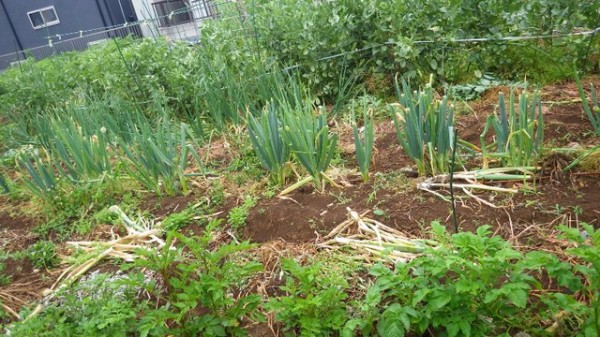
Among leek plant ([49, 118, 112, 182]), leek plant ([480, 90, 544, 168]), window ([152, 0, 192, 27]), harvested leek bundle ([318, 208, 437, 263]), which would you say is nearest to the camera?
harvested leek bundle ([318, 208, 437, 263])

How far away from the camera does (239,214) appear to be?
2.30 metres

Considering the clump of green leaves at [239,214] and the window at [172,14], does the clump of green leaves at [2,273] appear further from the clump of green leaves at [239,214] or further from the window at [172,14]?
the window at [172,14]

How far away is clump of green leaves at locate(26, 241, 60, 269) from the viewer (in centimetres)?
239

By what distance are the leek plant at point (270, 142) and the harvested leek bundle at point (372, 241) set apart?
0.52 meters

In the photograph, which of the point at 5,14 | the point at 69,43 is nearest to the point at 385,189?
the point at 69,43

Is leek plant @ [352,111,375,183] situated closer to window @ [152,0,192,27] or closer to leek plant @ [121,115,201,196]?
leek plant @ [121,115,201,196]

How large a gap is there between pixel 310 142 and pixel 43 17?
15947 millimetres

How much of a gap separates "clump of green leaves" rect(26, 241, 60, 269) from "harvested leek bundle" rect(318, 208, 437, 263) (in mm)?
1485

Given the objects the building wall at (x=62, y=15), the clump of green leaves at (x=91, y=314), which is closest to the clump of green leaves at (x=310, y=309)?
the clump of green leaves at (x=91, y=314)

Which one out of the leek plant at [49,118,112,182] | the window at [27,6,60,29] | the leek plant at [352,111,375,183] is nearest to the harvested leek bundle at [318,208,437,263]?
the leek plant at [352,111,375,183]

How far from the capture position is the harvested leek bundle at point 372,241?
5.92 ft

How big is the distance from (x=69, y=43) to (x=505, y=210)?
1607 cm

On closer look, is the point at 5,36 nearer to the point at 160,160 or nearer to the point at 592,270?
the point at 160,160

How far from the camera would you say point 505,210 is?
1941 mm
